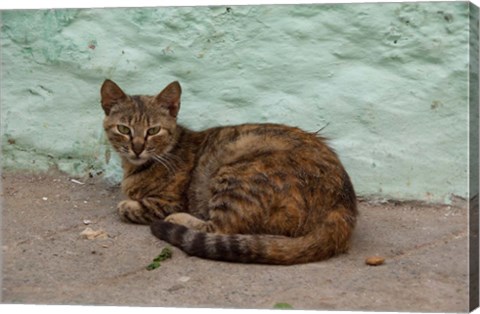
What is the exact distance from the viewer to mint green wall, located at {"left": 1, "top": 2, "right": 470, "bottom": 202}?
20.6 feet

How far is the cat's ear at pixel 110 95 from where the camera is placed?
6.73 meters

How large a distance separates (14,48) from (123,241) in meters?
1.58

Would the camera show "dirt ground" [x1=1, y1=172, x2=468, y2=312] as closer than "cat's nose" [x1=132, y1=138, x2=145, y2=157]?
Yes

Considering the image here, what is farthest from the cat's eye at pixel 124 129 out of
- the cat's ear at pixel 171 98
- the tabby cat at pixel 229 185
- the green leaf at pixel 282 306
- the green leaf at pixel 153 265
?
the green leaf at pixel 282 306

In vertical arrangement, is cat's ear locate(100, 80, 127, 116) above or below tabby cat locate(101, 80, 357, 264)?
above

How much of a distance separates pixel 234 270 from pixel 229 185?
2.19ft

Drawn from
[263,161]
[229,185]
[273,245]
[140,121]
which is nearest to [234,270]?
[273,245]

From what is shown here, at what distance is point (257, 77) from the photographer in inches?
276

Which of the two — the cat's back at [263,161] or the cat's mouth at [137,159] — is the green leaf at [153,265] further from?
the cat's mouth at [137,159]

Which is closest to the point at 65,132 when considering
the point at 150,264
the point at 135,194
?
the point at 135,194

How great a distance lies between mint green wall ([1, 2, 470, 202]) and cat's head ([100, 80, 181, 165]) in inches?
15.2

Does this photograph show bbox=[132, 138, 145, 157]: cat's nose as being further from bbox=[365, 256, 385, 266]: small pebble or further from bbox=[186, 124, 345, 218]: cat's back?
bbox=[365, 256, 385, 266]: small pebble

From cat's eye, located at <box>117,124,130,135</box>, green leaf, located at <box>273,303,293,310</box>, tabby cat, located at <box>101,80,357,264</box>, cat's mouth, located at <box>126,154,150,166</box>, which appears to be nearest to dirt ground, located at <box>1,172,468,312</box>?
green leaf, located at <box>273,303,293,310</box>

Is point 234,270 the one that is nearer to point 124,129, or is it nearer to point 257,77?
point 124,129
